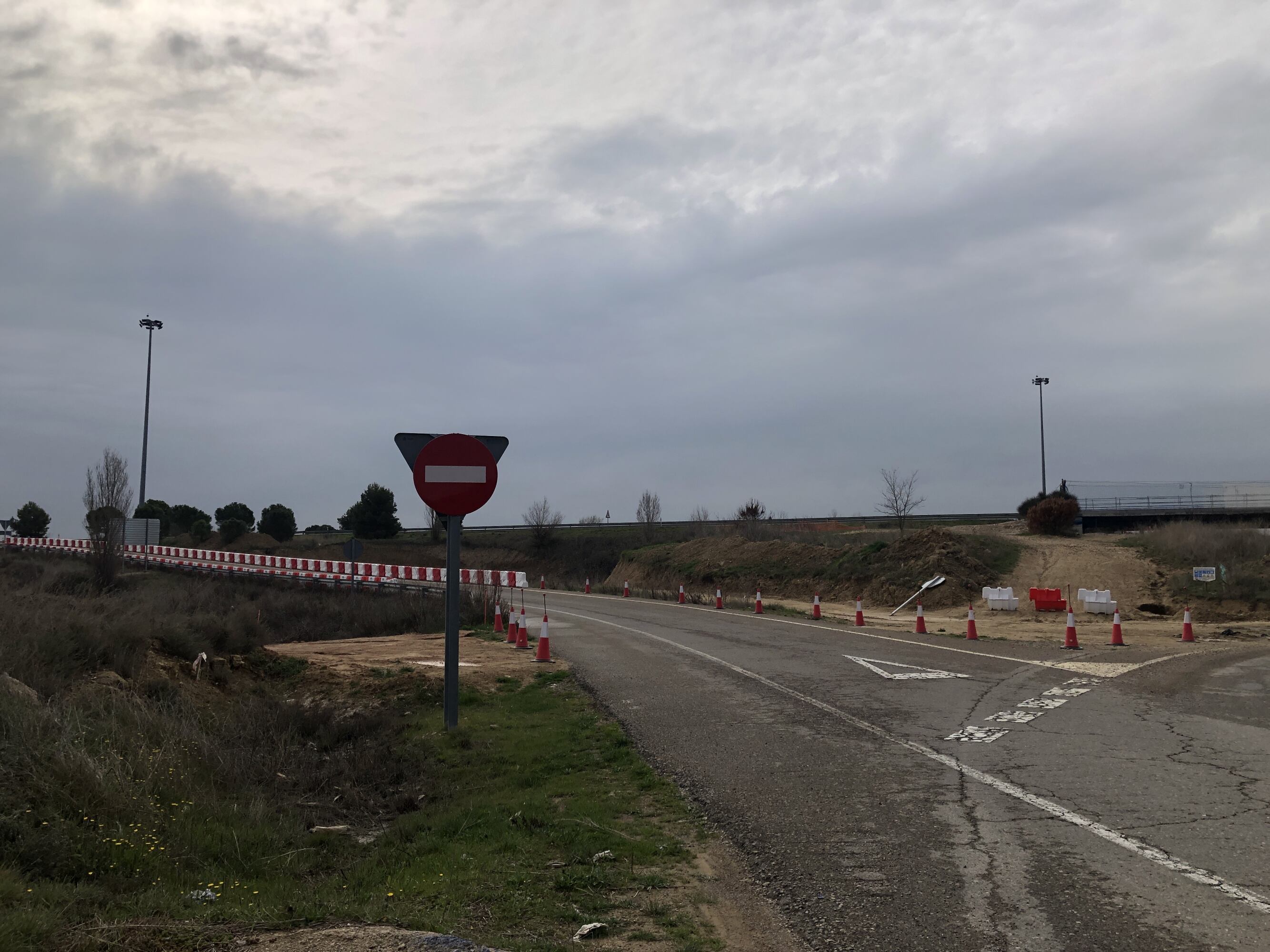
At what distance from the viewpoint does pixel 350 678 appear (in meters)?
12.8

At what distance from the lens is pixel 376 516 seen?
73688 mm

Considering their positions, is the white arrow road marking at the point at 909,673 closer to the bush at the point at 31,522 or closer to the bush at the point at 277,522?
the bush at the point at 277,522

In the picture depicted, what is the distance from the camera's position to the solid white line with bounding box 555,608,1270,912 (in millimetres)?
4695

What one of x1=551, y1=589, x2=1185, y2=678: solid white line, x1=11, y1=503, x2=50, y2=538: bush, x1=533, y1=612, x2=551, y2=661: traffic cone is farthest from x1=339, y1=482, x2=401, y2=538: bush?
x1=533, y1=612, x2=551, y2=661: traffic cone

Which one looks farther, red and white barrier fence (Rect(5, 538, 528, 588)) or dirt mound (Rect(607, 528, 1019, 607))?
red and white barrier fence (Rect(5, 538, 528, 588))

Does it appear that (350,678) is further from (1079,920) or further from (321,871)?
(1079,920)

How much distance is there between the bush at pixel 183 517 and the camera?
237 feet

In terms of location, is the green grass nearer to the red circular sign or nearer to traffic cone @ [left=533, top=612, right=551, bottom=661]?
the red circular sign

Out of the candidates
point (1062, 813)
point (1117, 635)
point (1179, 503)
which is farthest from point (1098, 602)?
point (1179, 503)

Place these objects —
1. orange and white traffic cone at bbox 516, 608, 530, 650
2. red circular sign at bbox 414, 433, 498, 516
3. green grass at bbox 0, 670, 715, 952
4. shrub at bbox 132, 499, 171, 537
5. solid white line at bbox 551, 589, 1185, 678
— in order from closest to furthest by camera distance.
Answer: green grass at bbox 0, 670, 715, 952, red circular sign at bbox 414, 433, 498, 516, solid white line at bbox 551, 589, 1185, 678, orange and white traffic cone at bbox 516, 608, 530, 650, shrub at bbox 132, 499, 171, 537

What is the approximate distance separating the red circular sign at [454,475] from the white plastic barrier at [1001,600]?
2060 centimetres

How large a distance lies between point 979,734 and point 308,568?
3193 centimetres

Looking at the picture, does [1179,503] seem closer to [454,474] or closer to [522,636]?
[522,636]

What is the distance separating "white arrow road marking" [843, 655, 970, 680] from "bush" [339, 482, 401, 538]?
63598 mm
